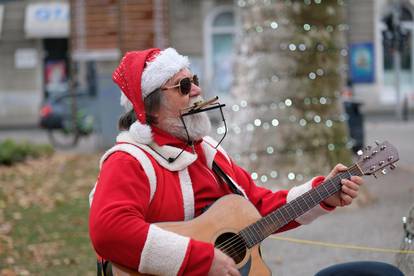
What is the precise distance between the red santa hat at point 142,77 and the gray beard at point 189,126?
0.31 feet

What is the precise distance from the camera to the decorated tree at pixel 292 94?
32.5 ft

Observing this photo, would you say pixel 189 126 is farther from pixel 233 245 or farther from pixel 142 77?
pixel 233 245

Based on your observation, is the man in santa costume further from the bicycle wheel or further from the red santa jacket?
the bicycle wheel

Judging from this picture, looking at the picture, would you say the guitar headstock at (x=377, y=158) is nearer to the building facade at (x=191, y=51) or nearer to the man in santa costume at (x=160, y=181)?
the man in santa costume at (x=160, y=181)

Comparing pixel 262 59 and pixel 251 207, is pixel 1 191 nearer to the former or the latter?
pixel 262 59

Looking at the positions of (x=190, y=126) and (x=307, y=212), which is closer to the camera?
(x=190, y=126)

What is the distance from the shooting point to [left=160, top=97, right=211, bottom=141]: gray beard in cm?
347

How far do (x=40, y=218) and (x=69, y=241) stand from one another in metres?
1.46

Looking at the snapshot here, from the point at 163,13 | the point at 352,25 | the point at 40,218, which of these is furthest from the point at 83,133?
the point at 352,25

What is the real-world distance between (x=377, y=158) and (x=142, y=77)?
99 cm

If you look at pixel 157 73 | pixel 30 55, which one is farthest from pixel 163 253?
pixel 30 55

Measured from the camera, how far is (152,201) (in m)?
3.35

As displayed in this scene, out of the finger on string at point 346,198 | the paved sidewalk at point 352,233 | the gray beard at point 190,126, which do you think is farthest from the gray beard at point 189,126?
the paved sidewalk at point 352,233

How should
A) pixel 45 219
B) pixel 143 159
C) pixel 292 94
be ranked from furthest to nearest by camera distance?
pixel 292 94 → pixel 45 219 → pixel 143 159
